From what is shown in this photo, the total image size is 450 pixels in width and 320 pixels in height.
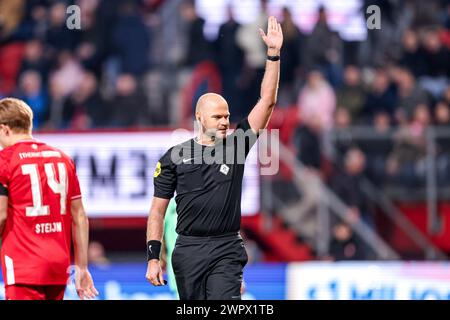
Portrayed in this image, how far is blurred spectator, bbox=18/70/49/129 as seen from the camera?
17.2 m

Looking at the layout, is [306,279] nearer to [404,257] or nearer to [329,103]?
[404,257]

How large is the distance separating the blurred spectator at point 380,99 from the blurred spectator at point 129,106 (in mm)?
3381

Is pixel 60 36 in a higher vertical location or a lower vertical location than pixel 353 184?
higher

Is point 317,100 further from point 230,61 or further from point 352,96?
point 230,61

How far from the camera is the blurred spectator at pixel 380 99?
16.5m

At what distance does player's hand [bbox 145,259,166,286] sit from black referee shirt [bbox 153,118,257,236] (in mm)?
322

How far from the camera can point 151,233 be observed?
26.3ft

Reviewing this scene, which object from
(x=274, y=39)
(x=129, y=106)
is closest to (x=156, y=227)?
(x=274, y=39)

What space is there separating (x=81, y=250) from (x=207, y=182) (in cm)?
104

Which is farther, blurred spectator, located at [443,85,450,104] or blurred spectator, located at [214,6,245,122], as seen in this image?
blurred spectator, located at [214,6,245,122]

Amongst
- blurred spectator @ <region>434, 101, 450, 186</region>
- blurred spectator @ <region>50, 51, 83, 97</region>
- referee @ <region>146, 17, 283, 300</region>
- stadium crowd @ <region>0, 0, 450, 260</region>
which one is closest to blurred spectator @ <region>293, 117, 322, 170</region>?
Result: stadium crowd @ <region>0, 0, 450, 260</region>

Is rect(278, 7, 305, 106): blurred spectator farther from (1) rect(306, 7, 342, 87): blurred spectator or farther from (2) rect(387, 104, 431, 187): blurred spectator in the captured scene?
(2) rect(387, 104, 431, 187): blurred spectator

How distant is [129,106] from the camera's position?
16875 millimetres

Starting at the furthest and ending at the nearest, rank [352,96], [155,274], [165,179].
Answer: [352,96]
[165,179]
[155,274]
